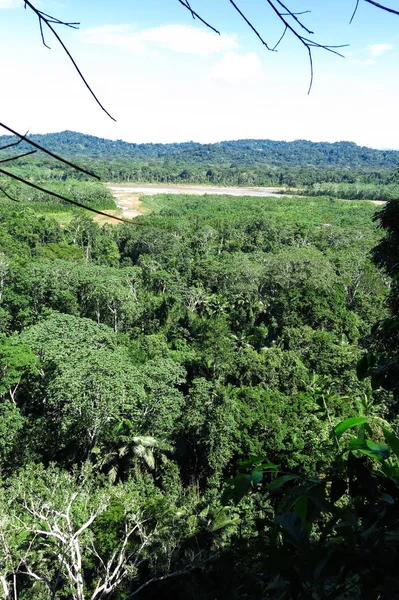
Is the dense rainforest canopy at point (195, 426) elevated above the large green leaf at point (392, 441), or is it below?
below

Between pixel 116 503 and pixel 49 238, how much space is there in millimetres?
34004

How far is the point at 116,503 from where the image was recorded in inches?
469

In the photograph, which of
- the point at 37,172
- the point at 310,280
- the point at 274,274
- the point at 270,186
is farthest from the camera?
the point at 270,186

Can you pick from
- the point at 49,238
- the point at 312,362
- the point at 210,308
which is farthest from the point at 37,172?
the point at 312,362

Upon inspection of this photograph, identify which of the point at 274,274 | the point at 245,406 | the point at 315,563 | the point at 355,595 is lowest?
the point at 245,406

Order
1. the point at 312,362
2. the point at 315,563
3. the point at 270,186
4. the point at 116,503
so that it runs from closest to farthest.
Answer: the point at 315,563, the point at 116,503, the point at 312,362, the point at 270,186

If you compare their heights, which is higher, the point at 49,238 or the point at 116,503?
the point at 49,238

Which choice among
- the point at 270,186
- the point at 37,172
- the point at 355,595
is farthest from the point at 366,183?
the point at 355,595

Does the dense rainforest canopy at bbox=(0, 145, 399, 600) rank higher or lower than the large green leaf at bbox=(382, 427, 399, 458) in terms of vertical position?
lower

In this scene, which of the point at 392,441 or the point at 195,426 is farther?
the point at 195,426

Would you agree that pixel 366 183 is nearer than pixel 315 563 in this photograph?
No

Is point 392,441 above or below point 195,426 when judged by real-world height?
above

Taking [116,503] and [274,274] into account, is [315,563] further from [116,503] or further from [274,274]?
[274,274]

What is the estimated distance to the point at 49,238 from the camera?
4141 cm
